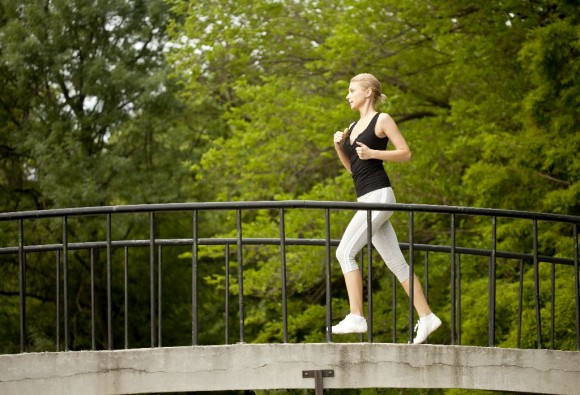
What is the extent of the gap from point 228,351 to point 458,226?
1219 cm

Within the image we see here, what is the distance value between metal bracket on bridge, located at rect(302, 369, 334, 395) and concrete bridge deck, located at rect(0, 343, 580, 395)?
24 millimetres

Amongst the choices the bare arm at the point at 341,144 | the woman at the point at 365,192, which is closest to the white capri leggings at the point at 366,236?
the woman at the point at 365,192

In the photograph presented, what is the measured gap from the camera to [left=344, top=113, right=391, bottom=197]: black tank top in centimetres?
733

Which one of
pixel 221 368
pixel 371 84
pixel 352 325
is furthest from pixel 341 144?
pixel 221 368

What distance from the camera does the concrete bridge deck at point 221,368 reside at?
7137 mm

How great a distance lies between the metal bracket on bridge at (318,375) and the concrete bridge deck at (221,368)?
0.08ft

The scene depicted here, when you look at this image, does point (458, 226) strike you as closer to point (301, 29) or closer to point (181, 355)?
point (301, 29)

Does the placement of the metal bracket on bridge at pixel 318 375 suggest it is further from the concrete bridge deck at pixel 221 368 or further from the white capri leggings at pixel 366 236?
the white capri leggings at pixel 366 236

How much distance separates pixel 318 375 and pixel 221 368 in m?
0.61

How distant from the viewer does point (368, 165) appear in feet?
24.2

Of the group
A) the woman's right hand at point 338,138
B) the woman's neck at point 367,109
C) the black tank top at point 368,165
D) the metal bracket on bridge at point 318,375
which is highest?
the woman's neck at point 367,109

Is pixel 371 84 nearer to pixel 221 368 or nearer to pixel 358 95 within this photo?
pixel 358 95

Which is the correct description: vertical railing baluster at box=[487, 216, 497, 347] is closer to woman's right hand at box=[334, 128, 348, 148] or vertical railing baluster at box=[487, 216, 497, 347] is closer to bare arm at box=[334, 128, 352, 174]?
bare arm at box=[334, 128, 352, 174]

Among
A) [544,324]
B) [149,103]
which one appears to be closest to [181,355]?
[544,324]
